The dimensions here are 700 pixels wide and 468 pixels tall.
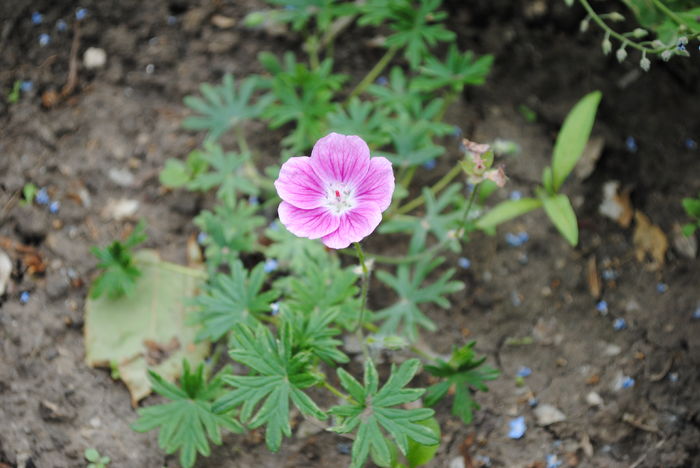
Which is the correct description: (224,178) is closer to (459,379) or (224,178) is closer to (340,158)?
(340,158)

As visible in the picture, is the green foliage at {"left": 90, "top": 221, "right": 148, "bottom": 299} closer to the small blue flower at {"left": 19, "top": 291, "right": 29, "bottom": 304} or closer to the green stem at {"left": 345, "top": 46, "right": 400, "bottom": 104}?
the small blue flower at {"left": 19, "top": 291, "right": 29, "bottom": 304}

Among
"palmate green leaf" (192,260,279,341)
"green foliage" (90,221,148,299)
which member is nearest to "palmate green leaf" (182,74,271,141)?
"green foliage" (90,221,148,299)

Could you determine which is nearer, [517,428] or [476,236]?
[517,428]

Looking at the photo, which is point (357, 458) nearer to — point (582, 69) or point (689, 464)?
point (689, 464)

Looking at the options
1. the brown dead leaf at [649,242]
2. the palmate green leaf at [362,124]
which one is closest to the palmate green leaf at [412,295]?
the palmate green leaf at [362,124]

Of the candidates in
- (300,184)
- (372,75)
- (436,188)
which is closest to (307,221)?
(300,184)

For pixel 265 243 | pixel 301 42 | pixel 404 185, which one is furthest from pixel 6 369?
pixel 301 42
